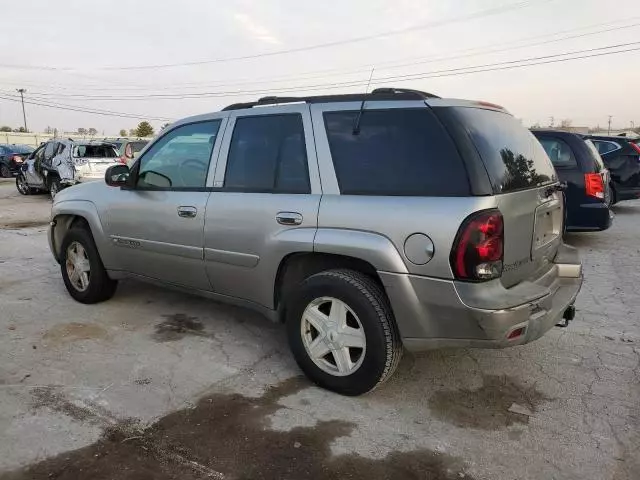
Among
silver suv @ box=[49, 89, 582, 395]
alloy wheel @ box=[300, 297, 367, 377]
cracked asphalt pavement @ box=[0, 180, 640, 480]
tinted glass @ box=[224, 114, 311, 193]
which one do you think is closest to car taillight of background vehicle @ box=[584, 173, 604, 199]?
cracked asphalt pavement @ box=[0, 180, 640, 480]

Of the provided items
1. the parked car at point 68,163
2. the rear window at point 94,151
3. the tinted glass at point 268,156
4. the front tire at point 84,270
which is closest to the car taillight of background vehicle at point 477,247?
the tinted glass at point 268,156

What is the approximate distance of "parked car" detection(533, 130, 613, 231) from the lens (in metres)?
7.27

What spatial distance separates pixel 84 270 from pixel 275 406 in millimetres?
2778

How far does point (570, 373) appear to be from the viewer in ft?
12.0

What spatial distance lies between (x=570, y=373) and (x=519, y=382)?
0.41m

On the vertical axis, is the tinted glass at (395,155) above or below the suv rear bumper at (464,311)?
above

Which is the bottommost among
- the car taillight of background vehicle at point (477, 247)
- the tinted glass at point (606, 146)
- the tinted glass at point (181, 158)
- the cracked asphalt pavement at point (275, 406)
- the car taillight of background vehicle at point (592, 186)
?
the cracked asphalt pavement at point (275, 406)

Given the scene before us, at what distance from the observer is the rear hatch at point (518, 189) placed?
2.99 metres

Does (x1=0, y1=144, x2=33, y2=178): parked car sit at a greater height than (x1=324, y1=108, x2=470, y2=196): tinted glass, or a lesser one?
lesser

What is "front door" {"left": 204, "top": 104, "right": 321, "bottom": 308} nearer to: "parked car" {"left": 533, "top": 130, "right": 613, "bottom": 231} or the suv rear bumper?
the suv rear bumper

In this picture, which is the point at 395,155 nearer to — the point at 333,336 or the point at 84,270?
the point at 333,336

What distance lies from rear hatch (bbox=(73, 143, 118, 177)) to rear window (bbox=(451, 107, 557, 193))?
11.9m

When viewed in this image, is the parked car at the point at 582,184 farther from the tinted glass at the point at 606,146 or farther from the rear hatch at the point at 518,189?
the rear hatch at the point at 518,189

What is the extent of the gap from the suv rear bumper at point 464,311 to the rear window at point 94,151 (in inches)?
511
